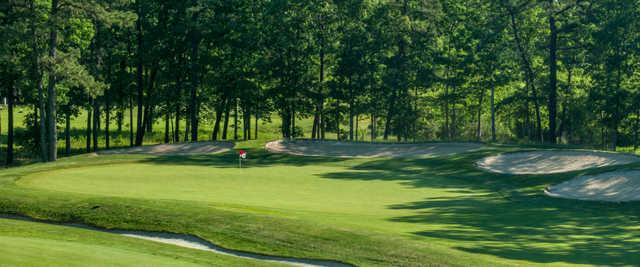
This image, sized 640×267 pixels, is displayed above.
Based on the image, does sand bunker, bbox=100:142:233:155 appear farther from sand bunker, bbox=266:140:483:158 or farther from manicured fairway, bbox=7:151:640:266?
manicured fairway, bbox=7:151:640:266

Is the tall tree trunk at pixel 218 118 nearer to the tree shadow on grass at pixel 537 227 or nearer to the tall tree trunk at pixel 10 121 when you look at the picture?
the tall tree trunk at pixel 10 121

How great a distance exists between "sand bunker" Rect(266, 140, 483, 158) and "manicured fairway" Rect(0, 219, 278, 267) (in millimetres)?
33977

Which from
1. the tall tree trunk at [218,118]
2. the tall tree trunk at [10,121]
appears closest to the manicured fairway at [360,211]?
the tall tree trunk at [10,121]

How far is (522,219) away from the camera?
82.7 ft

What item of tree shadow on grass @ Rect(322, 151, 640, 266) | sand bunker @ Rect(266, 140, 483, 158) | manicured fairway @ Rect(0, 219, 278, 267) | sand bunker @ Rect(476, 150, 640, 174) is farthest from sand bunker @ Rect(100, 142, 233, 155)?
manicured fairway @ Rect(0, 219, 278, 267)

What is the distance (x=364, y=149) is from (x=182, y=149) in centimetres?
1356

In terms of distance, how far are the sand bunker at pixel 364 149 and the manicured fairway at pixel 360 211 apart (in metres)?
9.28

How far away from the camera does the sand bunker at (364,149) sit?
52.7 meters

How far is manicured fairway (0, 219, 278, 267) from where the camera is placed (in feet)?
46.6

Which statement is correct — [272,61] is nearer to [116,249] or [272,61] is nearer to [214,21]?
[214,21]

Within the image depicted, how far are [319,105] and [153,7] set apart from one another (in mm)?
17883

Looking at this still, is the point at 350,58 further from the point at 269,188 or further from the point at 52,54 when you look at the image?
the point at 269,188

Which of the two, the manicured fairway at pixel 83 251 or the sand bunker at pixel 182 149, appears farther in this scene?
the sand bunker at pixel 182 149

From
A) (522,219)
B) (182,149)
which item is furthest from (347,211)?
(182,149)
